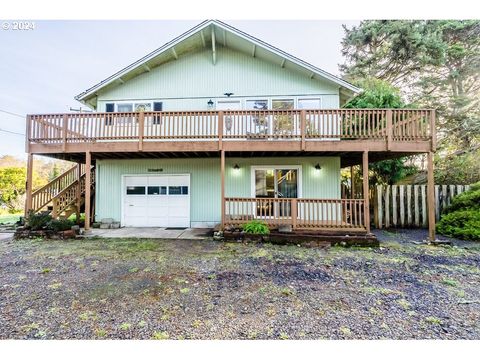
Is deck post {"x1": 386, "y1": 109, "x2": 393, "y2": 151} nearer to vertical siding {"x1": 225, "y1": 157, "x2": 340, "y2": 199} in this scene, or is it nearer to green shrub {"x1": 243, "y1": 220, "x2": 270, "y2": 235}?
vertical siding {"x1": 225, "y1": 157, "x2": 340, "y2": 199}

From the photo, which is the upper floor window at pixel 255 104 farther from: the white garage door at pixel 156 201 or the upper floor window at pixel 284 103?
the white garage door at pixel 156 201

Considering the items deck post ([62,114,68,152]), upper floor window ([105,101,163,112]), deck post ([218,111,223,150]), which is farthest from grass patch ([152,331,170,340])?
upper floor window ([105,101,163,112])

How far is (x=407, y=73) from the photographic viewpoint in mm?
17141

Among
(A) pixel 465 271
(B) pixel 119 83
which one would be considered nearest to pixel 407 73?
(A) pixel 465 271

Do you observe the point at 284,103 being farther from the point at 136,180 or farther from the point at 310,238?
the point at 136,180

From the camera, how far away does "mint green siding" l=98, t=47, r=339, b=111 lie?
32.3 ft

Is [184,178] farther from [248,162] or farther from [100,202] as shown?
[100,202]

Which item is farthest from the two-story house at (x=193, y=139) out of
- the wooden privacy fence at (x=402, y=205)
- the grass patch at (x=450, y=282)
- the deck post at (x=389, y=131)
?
the grass patch at (x=450, y=282)

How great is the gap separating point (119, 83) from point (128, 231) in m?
6.22

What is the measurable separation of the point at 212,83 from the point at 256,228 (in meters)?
6.36

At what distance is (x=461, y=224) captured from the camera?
8.07 metres

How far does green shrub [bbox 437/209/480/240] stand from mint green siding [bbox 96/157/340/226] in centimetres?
360

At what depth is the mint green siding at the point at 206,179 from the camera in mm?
9586
